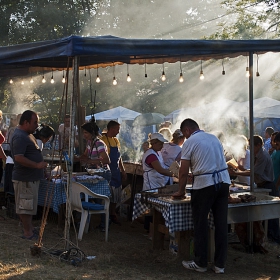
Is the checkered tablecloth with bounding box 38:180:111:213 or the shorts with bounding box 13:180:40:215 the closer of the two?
the shorts with bounding box 13:180:40:215

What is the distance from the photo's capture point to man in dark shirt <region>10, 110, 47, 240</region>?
6.64 meters

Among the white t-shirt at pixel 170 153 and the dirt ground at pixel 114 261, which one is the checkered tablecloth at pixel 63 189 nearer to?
the dirt ground at pixel 114 261

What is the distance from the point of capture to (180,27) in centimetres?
3106

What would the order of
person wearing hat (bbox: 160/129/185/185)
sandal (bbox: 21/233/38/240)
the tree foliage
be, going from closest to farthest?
sandal (bbox: 21/233/38/240) < person wearing hat (bbox: 160/129/185/185) < the tree foliage

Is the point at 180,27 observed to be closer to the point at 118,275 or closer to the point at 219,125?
the point at 219,125

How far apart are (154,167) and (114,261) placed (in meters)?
1.70

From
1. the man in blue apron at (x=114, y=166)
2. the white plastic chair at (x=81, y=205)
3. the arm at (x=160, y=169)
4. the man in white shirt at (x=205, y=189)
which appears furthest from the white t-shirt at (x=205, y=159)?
the man in blue apron at (x=114, y=166)

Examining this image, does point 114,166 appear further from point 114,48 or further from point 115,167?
point 114,48

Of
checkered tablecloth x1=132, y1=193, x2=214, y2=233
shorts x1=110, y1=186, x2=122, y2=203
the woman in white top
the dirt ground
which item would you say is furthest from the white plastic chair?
the woman in white top

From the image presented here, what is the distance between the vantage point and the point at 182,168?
5.79 metres

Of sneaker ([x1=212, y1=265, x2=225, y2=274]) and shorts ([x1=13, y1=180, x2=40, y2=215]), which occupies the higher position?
shorts ([x1=13, y1=180, x2=40, y2=215])

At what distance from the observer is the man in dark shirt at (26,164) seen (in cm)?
664

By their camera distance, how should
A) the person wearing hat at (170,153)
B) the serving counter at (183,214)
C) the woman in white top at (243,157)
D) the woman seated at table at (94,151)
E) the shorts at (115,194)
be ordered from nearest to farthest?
the serving counter at (183,214), the woman seated at table at (94,151), the person wearing hat at (170,153), the woman in white top at (243,157), the shorts at (115,194)

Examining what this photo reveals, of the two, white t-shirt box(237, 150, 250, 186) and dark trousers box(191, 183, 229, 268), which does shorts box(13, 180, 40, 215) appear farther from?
white t-shirt box(237, 150, 250, 186)
